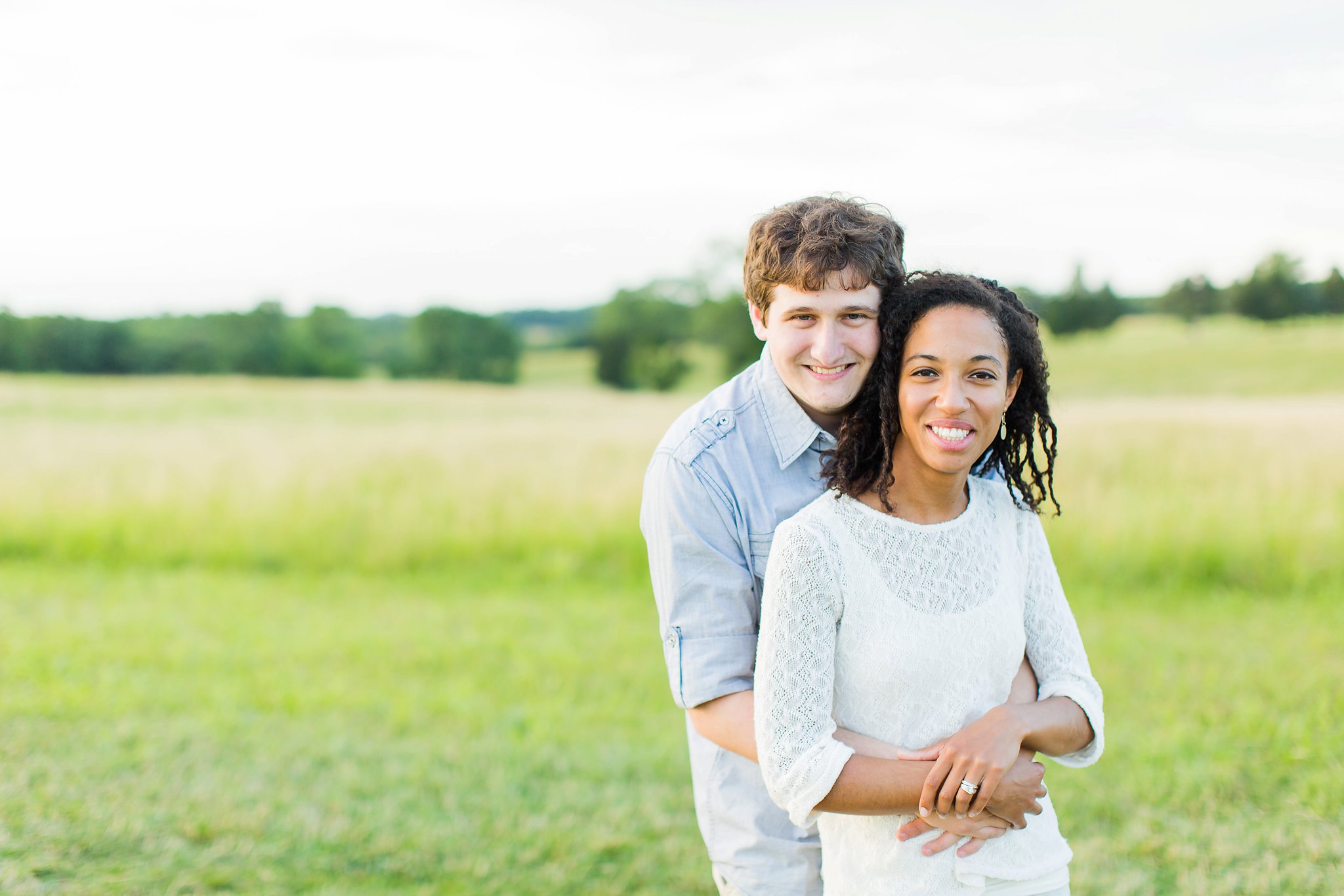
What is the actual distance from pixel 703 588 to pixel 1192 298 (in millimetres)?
52037

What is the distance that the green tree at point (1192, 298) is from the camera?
46.9 m

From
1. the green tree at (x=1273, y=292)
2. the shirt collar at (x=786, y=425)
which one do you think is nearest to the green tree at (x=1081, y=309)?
Result: the green tree at (x=1273, y=292)

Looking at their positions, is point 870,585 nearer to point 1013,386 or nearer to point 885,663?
point 885,663

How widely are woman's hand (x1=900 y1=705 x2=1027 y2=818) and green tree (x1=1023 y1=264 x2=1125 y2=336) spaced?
49.8 meters

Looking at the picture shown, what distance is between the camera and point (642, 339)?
56688mm

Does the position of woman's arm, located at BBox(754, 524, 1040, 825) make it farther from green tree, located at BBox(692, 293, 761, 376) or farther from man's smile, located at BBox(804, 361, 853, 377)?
green tree, located at BBox(692, 293, 761, 376)

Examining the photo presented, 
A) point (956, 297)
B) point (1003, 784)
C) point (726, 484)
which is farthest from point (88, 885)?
point (956, 297)

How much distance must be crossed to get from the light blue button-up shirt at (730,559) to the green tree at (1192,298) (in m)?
50.1

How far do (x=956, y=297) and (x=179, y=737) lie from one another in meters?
4.49

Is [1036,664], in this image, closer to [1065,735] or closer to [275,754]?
[1065,735]

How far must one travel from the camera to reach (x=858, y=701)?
2080 mm

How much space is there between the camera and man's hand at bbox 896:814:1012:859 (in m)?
2.00

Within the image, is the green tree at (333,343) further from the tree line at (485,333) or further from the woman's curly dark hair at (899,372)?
the woman's curly dark hair at (899,372)

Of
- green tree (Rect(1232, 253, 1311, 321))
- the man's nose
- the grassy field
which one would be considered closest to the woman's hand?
the man's nose
